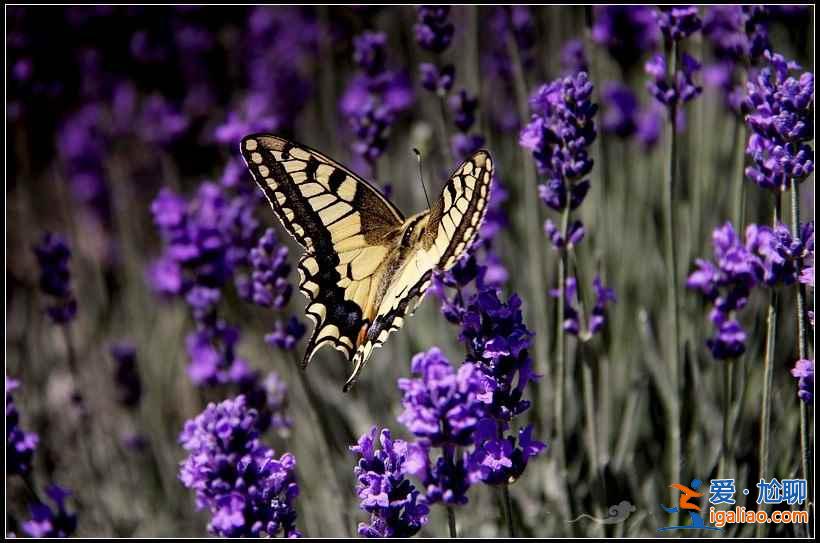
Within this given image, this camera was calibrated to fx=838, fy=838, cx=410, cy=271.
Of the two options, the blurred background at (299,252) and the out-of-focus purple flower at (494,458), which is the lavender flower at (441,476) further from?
the blurred background at (299,252)

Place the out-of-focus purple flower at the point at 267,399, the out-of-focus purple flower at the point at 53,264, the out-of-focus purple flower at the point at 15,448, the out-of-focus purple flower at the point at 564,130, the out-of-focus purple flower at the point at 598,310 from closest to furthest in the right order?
the out-of-focus purple flower at the point at 564,130 → the out-of-focus purple flower at the point at 15,448 → the out-of-focus purple flower at the point at 598,310 → the out-of-focus purple flower at the point at 267,399 → the out-of-focus purple flower at the point at 53,264

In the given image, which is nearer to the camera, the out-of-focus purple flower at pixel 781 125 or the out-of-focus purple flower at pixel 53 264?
the out-of-focus purple flower at pixel 781 125

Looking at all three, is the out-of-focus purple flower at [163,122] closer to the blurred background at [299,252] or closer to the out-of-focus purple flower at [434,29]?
the blurred background at [299,252]

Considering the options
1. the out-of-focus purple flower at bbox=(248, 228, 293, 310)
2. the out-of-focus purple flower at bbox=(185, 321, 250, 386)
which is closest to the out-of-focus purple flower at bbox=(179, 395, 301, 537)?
the out-of-focus purple flower at bbox=(248, 228, 293, 310)

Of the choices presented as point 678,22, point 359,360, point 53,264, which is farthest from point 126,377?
point 678,22

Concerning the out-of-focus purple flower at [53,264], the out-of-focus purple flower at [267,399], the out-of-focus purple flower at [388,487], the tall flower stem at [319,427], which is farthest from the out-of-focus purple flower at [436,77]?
the out-of-focus purple flower at [388,487]

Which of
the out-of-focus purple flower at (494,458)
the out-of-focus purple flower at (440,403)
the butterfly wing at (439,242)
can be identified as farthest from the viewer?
the butterfly wing at (439,242)

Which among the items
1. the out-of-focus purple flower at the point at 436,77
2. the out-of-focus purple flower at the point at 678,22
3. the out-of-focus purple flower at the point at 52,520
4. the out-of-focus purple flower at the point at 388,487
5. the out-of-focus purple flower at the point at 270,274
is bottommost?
the out-of-focus purple flower at the point at 52,520

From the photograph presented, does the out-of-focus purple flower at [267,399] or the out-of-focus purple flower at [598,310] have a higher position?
the out-of-focus purple flower at [598,310]
